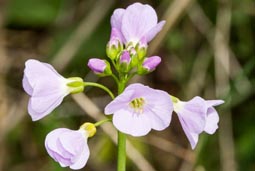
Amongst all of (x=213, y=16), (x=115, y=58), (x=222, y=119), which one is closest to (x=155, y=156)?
(x=222, y=119)

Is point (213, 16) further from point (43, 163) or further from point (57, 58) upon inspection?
point (43, 163)

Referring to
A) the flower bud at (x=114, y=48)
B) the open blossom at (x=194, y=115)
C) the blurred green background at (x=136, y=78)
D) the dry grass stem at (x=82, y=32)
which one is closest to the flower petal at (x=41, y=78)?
the flower bud at (x=114, y=48)

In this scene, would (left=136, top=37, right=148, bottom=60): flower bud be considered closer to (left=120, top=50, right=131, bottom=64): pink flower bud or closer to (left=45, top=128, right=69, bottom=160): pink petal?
(left=120, top=50, right=131, bottom=64): pink flower bud

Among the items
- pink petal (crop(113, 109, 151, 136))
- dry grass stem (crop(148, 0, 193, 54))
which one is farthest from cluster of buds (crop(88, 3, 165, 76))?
dry grass stem (crop(148, 0, 193, 54))

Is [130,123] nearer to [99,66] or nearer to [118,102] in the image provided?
[118,102]

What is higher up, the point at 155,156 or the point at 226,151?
the point at 226,151

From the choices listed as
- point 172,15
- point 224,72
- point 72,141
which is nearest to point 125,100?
point 72,141

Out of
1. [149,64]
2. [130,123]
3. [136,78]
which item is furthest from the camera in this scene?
[136,78]
